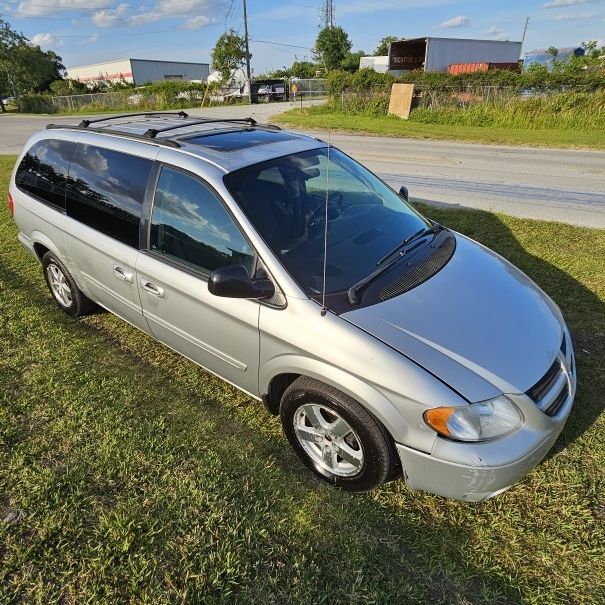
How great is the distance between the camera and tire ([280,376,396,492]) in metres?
2.35

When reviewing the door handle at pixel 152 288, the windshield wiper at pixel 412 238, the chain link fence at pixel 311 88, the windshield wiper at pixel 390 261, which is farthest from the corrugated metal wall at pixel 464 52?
the door handle at pixel 152 288

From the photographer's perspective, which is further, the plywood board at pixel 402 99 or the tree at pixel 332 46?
the tree at pixel 332 46

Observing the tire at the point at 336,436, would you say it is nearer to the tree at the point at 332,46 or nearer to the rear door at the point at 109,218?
the rear door at the point at 109,218

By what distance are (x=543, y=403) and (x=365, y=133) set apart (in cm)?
1780

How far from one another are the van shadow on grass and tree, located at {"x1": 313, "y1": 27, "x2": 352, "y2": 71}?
213 feet

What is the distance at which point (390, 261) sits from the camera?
2.88m

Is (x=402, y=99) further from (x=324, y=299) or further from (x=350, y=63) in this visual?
(x=350, y=63)

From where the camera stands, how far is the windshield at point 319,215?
2.73 metres

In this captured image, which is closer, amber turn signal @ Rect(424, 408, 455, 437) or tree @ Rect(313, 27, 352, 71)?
amber turn signal @ Rect(424, 408, 455, 437)

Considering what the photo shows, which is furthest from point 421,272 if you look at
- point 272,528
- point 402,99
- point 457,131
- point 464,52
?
point 464,52

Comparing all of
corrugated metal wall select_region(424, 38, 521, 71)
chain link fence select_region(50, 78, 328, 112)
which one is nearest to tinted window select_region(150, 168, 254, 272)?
corrugated metal wall select_region(424, 38, 521, 71)

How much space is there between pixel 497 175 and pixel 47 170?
9605 millimetres

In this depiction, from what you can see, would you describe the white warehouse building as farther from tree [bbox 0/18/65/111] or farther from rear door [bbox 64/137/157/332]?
rear door [bbox 64/137/157/332]

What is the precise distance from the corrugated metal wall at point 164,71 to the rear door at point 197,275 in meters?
74.1
